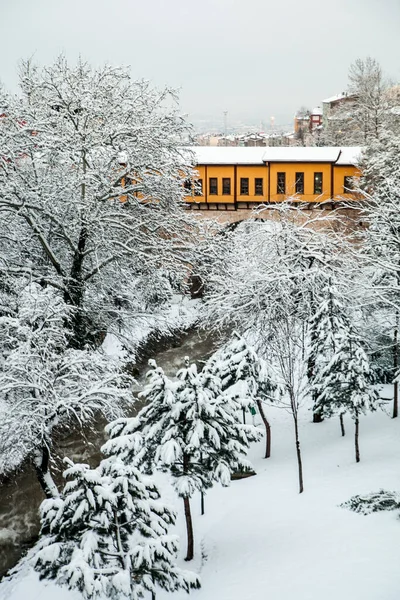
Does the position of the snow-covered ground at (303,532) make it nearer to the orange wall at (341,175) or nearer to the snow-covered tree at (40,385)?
the snow-covered tree at (40,385)

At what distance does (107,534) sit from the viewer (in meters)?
7.54

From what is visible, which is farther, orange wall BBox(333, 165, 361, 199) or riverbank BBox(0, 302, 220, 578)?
orange wall BBox(333, 165, 361, 199)

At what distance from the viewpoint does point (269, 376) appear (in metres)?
15.2

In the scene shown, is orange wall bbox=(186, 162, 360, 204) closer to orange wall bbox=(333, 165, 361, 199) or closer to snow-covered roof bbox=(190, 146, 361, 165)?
orange wall bbox=(333, 165, 361, 199)

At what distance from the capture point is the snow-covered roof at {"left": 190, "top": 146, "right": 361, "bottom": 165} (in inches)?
1447

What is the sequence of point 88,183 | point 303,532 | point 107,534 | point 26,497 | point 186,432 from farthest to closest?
point 88,183 → point 26,497 → point 303,532 → point 186,432 → point 107,534

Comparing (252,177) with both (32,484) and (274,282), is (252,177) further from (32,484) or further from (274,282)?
(32,484)

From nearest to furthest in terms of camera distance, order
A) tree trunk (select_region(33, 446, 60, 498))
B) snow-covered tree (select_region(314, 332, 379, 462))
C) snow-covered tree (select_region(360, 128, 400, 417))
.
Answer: tree trunk (select_region(33, 446, 60, 498)) → snow-covered tree (select_region(360, 128, 400, 417)) → snow-covered tree (select_region(314, 332, 379, 462))

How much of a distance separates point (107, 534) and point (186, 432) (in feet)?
9.24

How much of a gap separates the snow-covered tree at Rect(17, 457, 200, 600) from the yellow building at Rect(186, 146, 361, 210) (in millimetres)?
31584

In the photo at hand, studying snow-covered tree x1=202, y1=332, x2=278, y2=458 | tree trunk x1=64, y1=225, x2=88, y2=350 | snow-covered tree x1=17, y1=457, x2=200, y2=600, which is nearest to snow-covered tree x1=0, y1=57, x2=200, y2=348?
tree trunk x1=64, y1=225, x2=88, y2=350

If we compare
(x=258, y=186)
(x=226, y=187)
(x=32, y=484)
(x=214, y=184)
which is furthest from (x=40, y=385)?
(x=258, y=186)

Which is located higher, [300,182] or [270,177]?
[270,177]

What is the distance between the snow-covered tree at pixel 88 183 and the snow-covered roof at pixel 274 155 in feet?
67.6
